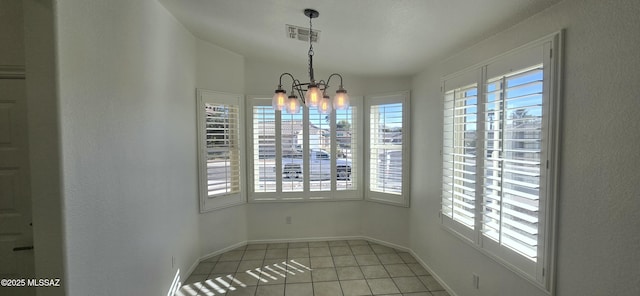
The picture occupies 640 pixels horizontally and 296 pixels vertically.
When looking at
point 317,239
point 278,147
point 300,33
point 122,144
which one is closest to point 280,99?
point 300,33

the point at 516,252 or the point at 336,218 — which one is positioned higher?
the point at 516,252

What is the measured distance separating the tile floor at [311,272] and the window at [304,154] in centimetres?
78

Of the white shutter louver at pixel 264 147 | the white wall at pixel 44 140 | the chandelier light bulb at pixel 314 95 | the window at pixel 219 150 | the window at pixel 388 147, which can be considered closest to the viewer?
the white wall at pixel 44 140

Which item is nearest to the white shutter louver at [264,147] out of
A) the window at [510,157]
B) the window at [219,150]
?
the window at [219,150]

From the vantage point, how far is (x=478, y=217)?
2.36 metres

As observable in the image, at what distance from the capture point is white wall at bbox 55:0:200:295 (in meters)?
1.40

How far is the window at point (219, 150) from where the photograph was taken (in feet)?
11.3

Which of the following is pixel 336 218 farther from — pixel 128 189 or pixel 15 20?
pixel 15 20

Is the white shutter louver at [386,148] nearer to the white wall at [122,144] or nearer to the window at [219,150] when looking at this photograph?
the window at [219,150]

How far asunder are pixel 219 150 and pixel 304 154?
4.01 feet

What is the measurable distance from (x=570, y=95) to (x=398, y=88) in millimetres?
2332

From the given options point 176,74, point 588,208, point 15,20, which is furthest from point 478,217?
point 15,20

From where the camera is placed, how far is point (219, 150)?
3.61 m

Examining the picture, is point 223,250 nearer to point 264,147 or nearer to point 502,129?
point 264,147
